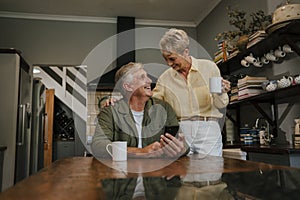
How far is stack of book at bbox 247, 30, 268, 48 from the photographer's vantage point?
2.34m

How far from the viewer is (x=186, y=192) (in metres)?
0.62

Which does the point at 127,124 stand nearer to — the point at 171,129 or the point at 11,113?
the point at 171,129

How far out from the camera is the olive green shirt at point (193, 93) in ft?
6.20

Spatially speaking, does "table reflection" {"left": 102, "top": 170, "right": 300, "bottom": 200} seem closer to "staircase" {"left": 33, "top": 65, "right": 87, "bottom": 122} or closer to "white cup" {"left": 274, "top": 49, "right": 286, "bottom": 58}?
"white cup" {"left": 274, "top": 49, "right": 286, "bottom": 58}

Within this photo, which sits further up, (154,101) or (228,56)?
(228,56)

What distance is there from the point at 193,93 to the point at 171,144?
656 mm

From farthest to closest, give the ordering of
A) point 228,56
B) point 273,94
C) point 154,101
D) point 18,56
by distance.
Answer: point 18,56
point 228,56
point 273,94
point 154,101

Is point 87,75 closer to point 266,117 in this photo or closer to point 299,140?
point 266,117

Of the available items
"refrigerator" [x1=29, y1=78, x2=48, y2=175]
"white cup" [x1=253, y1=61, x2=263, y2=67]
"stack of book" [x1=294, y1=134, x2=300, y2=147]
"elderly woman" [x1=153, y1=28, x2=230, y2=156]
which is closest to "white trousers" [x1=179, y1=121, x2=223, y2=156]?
"elderly woman" [x1=153, y1=28, x2=230, y2=156]

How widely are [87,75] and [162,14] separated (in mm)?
1447

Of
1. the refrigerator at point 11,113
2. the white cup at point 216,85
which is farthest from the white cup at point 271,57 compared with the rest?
the refrigerator at point 11,113

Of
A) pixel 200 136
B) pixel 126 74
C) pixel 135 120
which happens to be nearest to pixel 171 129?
pixel 135 120

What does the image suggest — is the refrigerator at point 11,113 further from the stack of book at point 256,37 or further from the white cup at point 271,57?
the white cup at point 271,57

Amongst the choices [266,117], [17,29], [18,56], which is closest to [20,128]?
[18,56]
